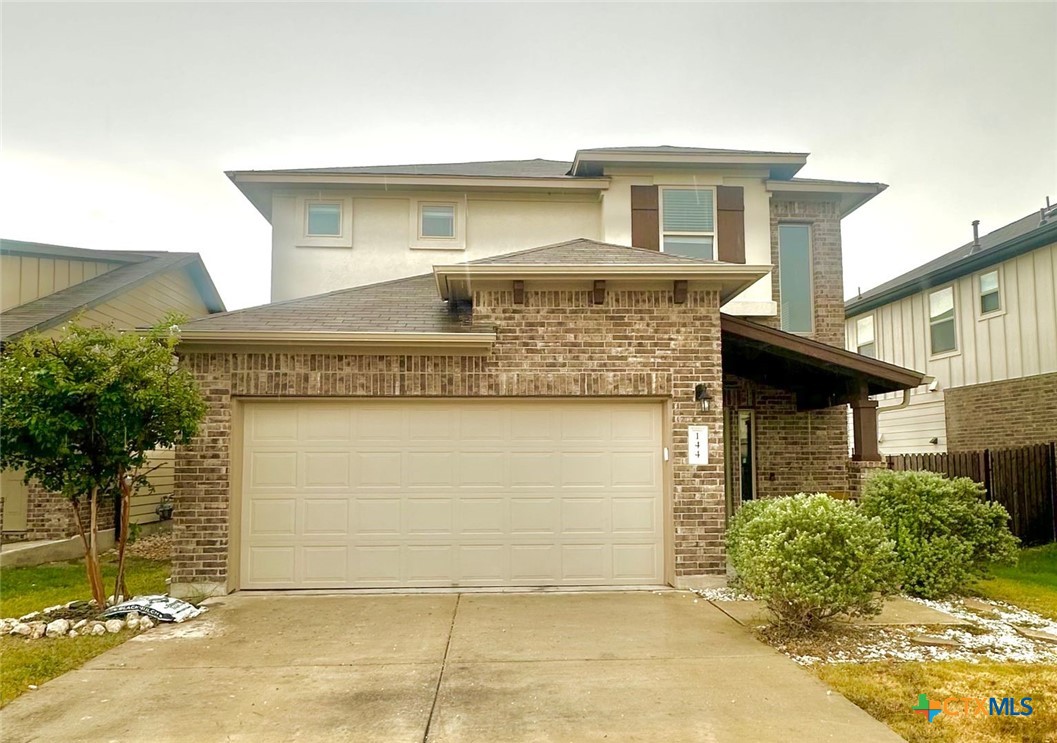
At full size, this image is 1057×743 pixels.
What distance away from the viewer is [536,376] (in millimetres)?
8258

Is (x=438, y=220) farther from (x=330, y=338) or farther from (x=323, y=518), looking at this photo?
(x=323, y=518)

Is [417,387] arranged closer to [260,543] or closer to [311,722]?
[260,543]

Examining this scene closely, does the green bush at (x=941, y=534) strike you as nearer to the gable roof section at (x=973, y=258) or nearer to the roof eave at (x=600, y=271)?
the roof eave at (x=600, y=271)

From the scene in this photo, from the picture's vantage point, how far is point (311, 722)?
436 cm

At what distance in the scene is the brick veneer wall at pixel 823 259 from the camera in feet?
38.8

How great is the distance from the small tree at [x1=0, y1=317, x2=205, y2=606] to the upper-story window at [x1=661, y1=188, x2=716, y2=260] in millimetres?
7581

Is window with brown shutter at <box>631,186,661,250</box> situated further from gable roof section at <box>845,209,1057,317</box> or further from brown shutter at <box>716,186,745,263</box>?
gable roof section at <box>845,209,1057,317</box>

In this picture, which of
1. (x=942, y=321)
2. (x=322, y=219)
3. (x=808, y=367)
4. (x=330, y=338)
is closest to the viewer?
(x=330, y=338)

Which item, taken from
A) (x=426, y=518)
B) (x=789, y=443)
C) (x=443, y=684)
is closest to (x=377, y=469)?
(x=426, y=518)

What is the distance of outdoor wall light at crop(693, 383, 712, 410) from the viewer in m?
8.30

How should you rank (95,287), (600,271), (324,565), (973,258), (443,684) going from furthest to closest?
1. (973,258)
2. (95,287)
3. (324,565)
4. (600,271)
5. (443,684)

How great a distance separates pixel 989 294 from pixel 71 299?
17682mm

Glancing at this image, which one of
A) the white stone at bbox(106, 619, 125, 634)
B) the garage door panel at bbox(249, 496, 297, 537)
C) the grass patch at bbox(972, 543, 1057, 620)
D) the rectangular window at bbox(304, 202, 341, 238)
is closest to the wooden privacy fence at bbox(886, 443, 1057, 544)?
the grass patch at bbox(972, 543, 1057, 620)

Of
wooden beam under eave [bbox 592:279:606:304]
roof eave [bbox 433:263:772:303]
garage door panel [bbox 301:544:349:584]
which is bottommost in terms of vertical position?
garage door panel [bbox 301:544:349:584]
